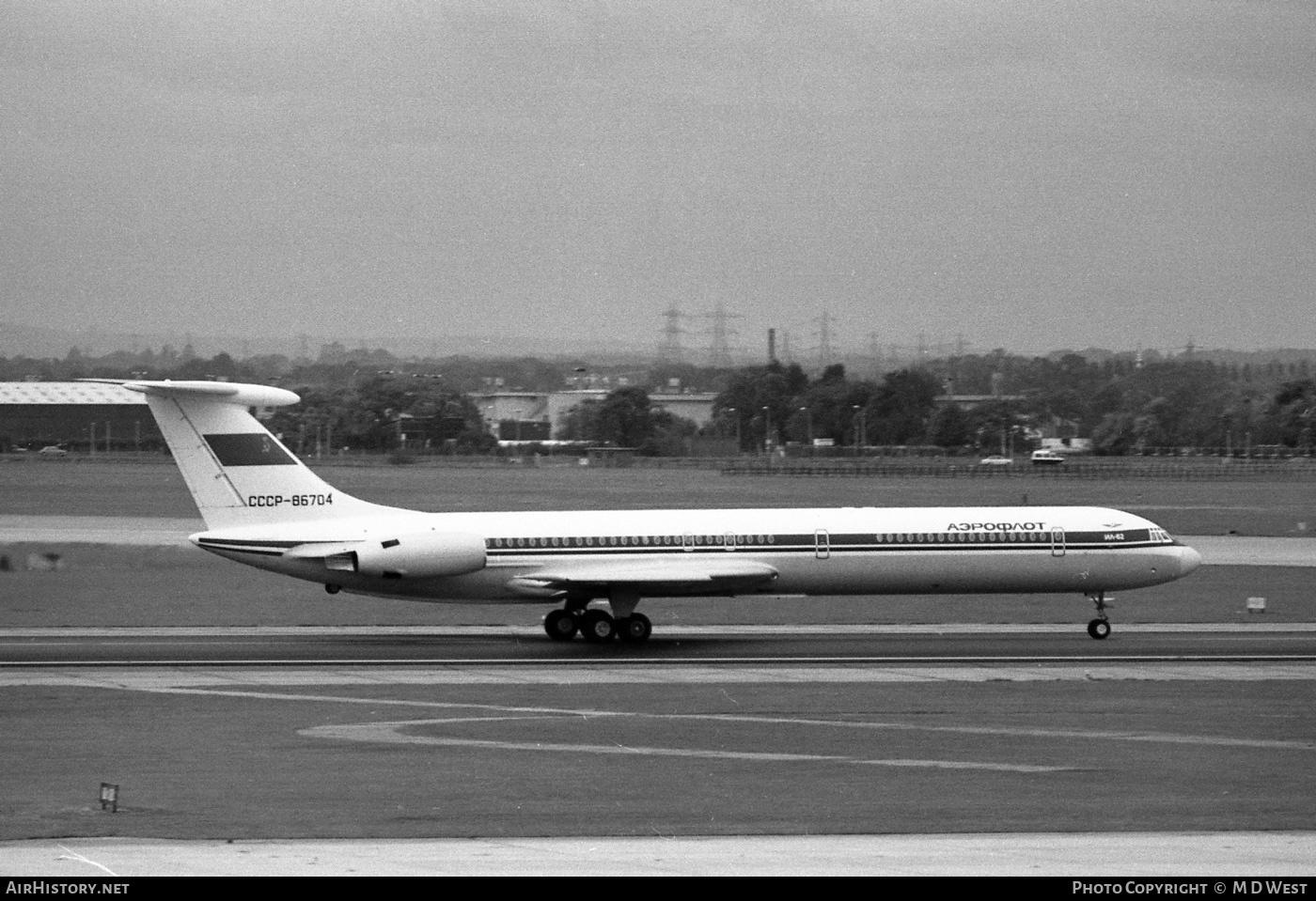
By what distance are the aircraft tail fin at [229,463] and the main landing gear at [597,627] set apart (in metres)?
6.36

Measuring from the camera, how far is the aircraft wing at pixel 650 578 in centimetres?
4316

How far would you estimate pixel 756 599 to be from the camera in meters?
54.3

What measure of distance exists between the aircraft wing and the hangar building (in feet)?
144

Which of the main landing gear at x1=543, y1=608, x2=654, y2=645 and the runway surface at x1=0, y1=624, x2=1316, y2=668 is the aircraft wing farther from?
the runway surface at x1=0, y1=624, x2=1316, y2=668

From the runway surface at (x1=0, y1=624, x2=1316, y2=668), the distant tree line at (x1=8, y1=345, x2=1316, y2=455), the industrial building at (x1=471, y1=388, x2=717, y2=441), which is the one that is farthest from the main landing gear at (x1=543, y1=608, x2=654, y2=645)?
the industrial building at (x1=471, y1=388, x2=717, y2=441)

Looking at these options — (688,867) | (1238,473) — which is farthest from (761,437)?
(688,867)

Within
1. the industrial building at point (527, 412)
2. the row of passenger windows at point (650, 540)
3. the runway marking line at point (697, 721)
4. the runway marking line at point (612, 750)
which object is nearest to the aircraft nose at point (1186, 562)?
the row of passenger windows at point (650, 540)

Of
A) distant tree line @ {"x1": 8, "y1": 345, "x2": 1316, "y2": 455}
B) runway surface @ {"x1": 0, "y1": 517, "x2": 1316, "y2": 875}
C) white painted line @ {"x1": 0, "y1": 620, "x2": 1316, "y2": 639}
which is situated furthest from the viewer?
distant tree line @ {"x1": 8, "y1": 345, "x2": 1316, "y2": 455}

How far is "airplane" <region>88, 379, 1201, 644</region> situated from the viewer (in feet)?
142

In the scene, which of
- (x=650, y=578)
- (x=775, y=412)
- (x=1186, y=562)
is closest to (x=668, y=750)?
(x=650, y=578)

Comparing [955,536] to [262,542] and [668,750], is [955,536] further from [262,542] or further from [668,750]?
[668,750]

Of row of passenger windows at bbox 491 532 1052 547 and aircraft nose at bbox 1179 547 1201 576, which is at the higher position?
row of passenger windows at bbox 491 532 1052 547

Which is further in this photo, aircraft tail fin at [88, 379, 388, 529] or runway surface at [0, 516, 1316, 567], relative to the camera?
runway surface at [0, 516, 1316, 567]
